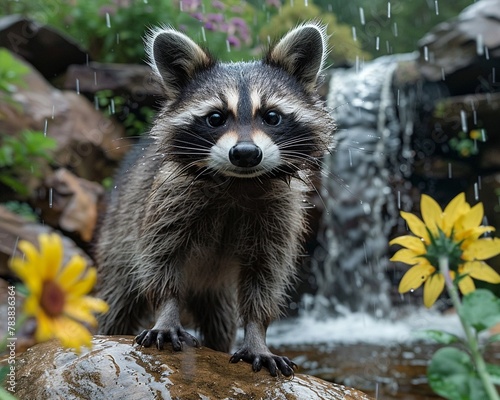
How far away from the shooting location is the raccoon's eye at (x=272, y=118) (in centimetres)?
265

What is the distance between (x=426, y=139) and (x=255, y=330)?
6.26 m

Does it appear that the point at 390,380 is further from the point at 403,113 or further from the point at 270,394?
the point at 403,113

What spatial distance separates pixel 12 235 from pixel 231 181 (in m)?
2.48

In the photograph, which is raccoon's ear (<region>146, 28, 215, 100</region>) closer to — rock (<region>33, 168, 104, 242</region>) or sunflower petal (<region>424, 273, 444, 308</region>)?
sunflower petal (<region>424, 273, 444, 308</region>)

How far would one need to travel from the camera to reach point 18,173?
17.7ft

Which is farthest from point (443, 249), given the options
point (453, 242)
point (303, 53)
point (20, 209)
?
point (20, 209)

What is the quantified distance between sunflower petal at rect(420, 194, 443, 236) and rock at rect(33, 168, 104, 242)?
4932 millimetres

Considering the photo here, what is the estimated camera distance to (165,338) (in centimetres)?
250

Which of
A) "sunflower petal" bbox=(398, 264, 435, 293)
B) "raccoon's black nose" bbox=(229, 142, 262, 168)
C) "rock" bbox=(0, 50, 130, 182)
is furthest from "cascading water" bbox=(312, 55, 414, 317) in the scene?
"sunflower petal" bbox=(398, 264, 435, 293)

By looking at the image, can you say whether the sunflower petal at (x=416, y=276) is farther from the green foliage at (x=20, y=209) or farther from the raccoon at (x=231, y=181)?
the green foliage at (x=20, y=209)

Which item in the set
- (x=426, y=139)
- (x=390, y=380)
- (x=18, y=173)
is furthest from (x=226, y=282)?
(x=426, y=139)

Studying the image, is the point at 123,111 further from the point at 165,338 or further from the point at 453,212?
the point at 453,212

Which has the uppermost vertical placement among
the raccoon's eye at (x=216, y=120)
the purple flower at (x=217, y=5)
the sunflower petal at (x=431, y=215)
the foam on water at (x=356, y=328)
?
the purple flower at (x=217, y=5)

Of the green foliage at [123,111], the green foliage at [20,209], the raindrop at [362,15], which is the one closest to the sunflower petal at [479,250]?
the green foliage at [20,209]
